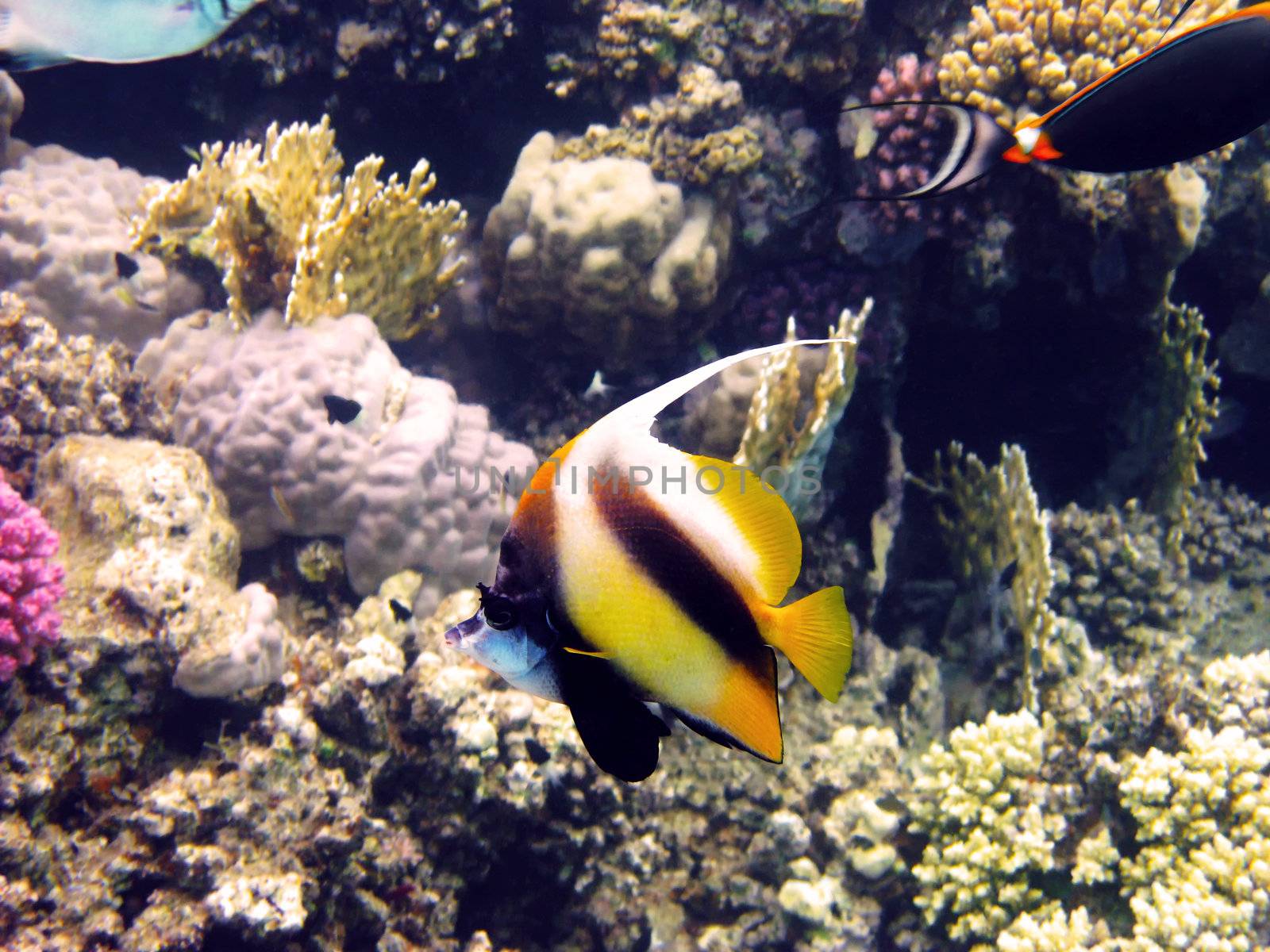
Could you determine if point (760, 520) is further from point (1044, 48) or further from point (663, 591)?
point (1044, 48)

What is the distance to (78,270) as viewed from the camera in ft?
13.3

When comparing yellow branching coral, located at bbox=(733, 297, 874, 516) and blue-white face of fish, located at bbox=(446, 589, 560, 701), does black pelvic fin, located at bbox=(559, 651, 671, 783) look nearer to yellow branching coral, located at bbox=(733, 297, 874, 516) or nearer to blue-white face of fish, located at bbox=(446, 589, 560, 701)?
blue-white face of fish, located at bbox=(446, 589, 560, 701)

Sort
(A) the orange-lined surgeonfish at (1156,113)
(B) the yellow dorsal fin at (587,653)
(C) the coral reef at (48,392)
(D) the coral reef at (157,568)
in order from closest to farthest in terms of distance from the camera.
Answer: (B) the yellow dorsal fin at (587,653), (A) the orange-lined surgeonfish at (1156,113), (D) the coral reef at (157,568), (C) the coral reef at (48,392)

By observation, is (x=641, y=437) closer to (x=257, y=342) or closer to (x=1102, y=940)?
(x=257, y=342)

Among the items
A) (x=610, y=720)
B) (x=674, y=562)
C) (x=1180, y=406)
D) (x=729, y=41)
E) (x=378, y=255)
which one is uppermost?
(x=729, y=41)

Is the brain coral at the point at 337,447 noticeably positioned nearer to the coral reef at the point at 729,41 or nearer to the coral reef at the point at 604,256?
the coral reef at the point at 604,256

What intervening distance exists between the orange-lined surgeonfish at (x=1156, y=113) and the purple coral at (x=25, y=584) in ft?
10.5

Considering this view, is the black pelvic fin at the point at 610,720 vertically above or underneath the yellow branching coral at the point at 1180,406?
above

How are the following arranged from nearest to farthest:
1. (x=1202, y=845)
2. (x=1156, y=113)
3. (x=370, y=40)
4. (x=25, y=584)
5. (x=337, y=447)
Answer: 1. (x=1156, y=113)
2. (x=25, y=584)
3. (x=1202, y=845)
4. (x=337, y=447)
5. (x=370, y=40)

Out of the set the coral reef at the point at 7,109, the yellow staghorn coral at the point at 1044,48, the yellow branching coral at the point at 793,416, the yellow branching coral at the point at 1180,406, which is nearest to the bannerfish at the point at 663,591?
the yellow branching coral at the point at 793,416

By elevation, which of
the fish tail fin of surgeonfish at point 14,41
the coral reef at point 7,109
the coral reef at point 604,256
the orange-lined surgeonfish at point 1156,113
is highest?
the fish tail fin of surgeonfish at point 14,41

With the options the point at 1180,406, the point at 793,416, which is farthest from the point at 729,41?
the point at 1180,406

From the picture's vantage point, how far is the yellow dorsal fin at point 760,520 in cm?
115

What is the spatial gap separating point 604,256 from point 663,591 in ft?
10.8
